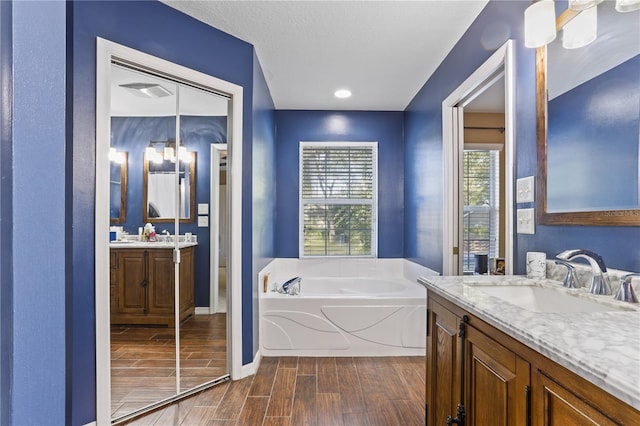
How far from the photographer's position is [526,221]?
1757 millimetres

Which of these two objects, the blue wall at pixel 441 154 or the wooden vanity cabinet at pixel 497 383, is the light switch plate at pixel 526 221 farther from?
the wooden vanity cabinet at pixel 497 383

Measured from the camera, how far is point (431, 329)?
1.68m

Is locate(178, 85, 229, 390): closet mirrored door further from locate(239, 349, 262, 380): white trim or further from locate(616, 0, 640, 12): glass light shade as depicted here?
locate(616, 0, 640, 12): glass light shade

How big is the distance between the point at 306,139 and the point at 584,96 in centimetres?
323

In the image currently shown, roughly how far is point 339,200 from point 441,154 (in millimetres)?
1654

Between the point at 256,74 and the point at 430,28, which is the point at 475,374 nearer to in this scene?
the point at 430,28

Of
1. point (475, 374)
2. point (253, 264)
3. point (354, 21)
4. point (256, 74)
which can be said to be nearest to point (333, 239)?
point (253, 264)

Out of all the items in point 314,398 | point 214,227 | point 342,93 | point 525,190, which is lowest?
point 314,398

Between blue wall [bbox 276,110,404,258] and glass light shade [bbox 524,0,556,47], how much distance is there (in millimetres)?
2831

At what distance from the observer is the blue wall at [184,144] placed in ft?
7.14

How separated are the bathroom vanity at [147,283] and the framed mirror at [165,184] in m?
0.20

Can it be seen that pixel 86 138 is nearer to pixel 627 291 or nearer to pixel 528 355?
pixel 528 355

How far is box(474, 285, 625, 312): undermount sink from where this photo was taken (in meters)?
1.29

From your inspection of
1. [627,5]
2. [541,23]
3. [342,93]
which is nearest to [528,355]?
[627,5]
